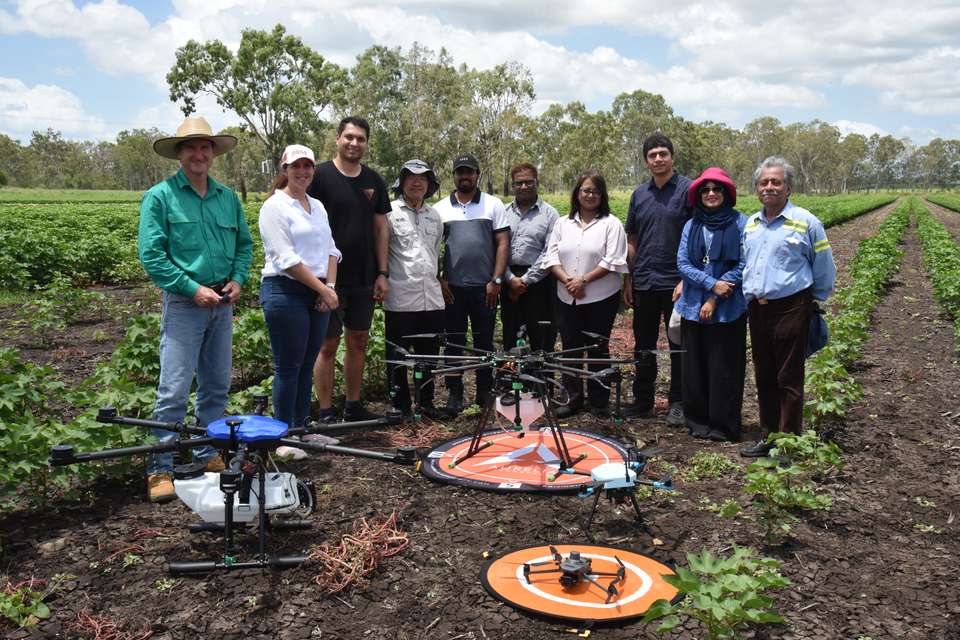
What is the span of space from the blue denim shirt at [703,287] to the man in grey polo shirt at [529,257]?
3.93 feet

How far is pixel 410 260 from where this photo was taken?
20.1 ft

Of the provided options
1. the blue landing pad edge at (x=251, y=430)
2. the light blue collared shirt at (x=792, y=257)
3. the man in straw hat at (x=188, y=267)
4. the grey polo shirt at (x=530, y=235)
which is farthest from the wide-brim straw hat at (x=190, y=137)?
the light blue collared shirt at (x=792, y=257)

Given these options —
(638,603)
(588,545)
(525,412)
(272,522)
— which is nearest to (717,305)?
(525,412)

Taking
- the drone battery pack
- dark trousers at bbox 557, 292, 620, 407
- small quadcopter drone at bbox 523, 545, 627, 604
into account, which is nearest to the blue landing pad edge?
the drone battery pack

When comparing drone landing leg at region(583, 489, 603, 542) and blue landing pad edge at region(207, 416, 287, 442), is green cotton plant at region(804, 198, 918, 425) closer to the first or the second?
drone landing leg at region(583, 489, 603, 542)

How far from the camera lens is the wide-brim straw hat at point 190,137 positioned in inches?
179

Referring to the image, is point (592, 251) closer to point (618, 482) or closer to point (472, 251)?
point (472, 251)

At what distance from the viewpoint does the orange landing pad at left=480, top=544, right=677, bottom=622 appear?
3410 mm

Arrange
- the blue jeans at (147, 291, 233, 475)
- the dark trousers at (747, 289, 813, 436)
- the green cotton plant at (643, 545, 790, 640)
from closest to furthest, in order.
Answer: the green cotton plant at (643, 545, 790, 640) → the blue jeans at (147, 291, 233, 475) → the dark trousers at (747, 289, 813, 436)

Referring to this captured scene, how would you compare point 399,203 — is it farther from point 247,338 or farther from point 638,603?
point 638,603

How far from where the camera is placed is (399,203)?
20.1 feet

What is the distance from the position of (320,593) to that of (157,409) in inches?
70.3

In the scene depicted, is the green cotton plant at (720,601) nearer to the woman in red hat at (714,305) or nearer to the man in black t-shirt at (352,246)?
the woman in red hat at (714,305)

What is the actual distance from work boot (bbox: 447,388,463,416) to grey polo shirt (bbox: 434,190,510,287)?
1026 mm
